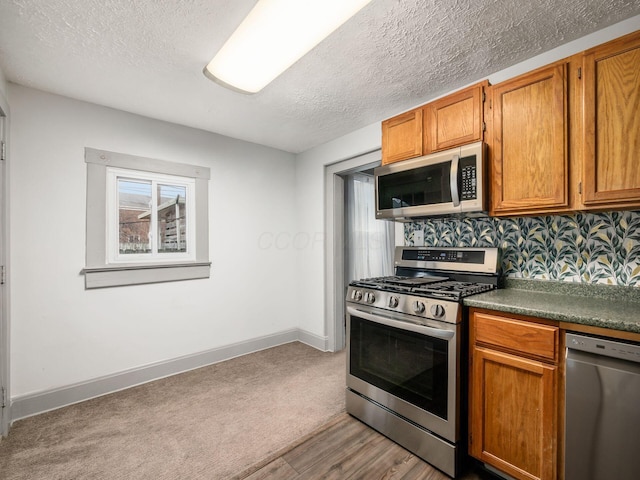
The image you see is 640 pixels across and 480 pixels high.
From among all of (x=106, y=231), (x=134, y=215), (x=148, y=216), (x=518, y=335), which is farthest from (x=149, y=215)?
(x=518, y=335)

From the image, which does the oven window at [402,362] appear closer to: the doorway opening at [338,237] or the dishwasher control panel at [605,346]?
the dishwasher control panel at [605,346]

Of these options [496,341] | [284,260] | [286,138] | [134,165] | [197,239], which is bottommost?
[496,341]

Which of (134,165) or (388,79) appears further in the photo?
(134,165)

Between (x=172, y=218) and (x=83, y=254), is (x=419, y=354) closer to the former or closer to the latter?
(x=172, y=218)

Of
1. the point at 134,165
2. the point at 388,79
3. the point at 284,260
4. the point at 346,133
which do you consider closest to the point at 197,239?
the point at 134,165

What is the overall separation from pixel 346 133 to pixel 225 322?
7.91ft

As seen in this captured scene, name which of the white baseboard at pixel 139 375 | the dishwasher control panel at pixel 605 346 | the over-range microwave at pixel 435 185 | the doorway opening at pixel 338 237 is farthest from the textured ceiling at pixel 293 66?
the white baseboard at pixel 139 375

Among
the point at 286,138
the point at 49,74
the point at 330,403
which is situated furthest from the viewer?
the point at 286,138

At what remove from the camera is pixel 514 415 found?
1.47 meters

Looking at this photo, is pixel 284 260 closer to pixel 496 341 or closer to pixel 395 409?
pixel 395 409

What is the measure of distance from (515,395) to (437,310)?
520 mm

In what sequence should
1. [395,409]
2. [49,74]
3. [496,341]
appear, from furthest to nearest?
1. [49,74]
2. [395,409]
3. [496,341]

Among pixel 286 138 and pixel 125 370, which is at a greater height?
pixel 286 138

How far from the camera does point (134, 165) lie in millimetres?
2646
